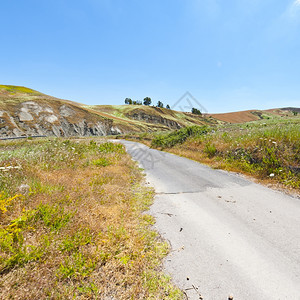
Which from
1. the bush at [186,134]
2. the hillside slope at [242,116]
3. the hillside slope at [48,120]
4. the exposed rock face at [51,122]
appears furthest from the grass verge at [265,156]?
the hillside slope at [242,116]

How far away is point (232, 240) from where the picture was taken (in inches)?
142

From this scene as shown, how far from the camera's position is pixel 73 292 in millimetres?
2414

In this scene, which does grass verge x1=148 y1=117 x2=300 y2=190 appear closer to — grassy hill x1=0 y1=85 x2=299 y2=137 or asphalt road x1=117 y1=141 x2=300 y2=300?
asphalt road x1=117 y1=141 x2=300 y2=300

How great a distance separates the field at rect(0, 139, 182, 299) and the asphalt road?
462mm

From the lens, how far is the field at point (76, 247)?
2455 mm

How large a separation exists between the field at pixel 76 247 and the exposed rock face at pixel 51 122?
51230 millimetres

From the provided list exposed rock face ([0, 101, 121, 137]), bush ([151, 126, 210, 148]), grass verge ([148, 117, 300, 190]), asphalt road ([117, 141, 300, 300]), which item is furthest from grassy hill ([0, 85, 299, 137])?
asphalt road ([117, 141, 300, 300])

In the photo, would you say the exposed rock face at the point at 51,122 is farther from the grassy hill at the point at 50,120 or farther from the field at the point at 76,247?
the field at the point at 76,247

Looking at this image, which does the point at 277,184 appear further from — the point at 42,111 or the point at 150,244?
the point at 42,111

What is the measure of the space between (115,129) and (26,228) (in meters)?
66.2

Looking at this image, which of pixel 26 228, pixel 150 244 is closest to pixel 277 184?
pixel 150 244

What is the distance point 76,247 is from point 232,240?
3422 millimetres

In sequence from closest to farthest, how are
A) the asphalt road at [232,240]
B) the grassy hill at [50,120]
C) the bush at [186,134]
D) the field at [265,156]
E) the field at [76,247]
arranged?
1. the field at [76,247]
2. the asphalt road at [232,240]
3. the field at [265,156]
4. the bush at [186,134]
5. the grassy hill at [50,120]

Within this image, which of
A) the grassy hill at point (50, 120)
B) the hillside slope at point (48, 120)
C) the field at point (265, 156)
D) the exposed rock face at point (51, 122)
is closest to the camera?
the field at point (265, 156)
